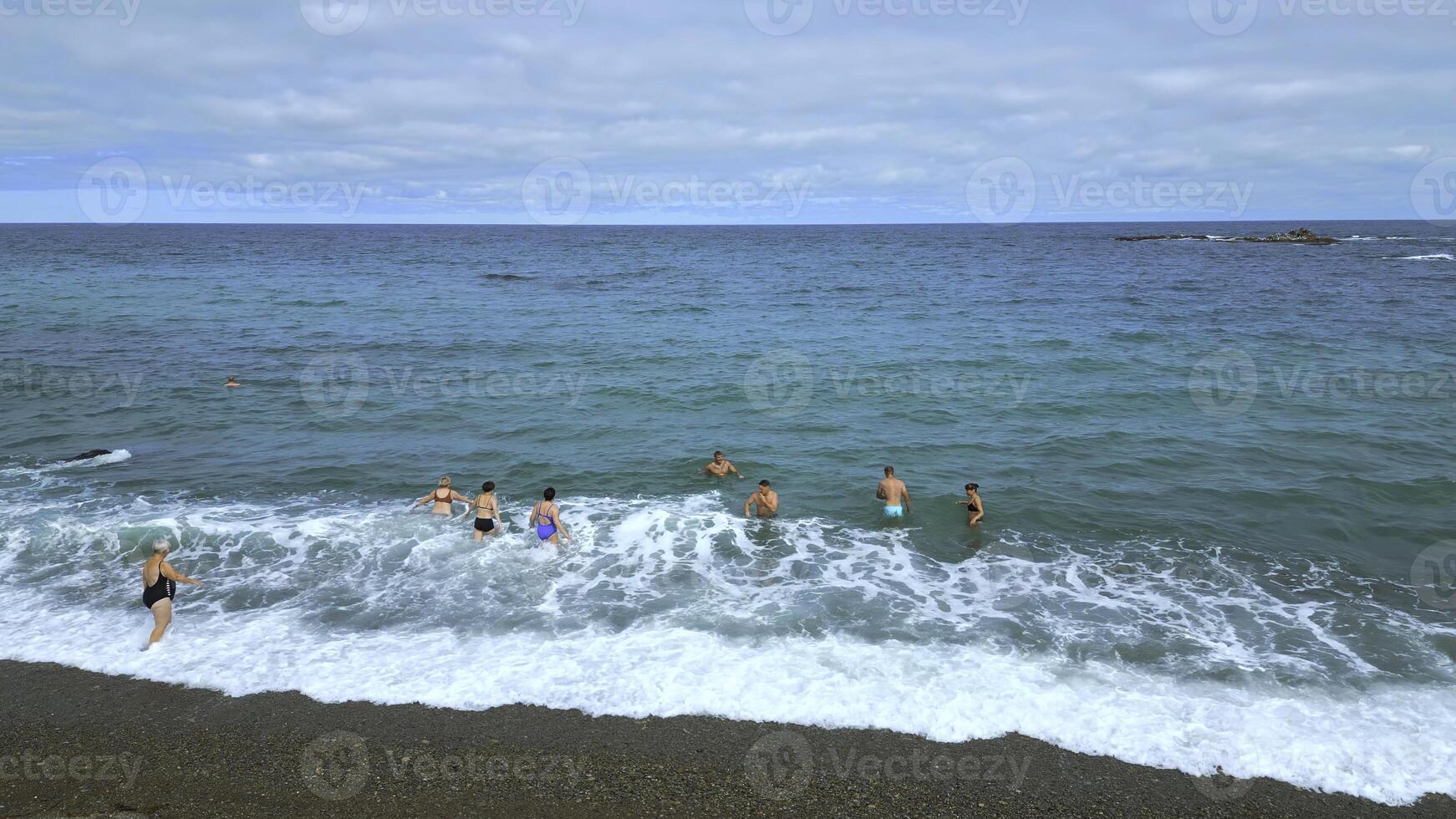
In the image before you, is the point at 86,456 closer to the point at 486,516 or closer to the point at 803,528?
the point at 486,516

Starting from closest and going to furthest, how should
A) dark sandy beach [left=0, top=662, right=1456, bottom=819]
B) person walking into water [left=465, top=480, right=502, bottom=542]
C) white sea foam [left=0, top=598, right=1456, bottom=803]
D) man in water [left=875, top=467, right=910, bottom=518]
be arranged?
dark sandy beach [left=0, top=662, right=1456, bottom=819], white sea foam [left=0, top=598, right=1456, bottom=803], person walking into water [left=465, top=480, right=502, bottom=542], man in water [left=875, top=467, right=910, bottom=518]

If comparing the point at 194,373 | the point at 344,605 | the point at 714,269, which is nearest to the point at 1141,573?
the point at 344,605

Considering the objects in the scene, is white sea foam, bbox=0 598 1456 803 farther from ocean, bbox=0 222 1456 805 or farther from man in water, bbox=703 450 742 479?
man in water, bbox=703 450 742 479

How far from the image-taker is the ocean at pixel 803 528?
9.70 meters

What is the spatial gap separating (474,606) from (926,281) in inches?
2113

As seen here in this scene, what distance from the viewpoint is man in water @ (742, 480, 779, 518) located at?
51.1ft

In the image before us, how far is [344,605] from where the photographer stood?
11.9 metres

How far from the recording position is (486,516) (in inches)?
570

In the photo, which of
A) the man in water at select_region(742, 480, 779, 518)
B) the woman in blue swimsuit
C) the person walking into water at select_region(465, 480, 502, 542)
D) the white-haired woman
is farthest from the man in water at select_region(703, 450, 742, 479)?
the white-haired woman

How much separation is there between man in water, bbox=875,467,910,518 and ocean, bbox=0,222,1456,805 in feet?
1.84

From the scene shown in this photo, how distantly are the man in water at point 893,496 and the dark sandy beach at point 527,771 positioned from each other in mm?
6980

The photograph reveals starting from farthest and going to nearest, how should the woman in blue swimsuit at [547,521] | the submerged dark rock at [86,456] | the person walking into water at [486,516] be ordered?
the submerged dark rock at [86,456], the person walking into water at [486,516], the woman in blue swimsuit at [547,521]

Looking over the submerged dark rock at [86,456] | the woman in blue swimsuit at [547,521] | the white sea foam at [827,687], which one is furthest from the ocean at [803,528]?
the submerged dark rock at [86,456]

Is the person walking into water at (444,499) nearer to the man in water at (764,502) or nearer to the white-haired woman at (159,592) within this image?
the white-haired woman at (159,592)
